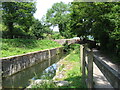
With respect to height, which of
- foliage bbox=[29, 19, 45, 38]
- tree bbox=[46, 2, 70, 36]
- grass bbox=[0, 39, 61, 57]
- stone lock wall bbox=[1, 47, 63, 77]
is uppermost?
tree bbox=[46, 2, 70, 36]

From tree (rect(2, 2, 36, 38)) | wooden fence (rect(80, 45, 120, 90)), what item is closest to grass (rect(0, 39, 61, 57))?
tree (rect(2, 2, 36, 38))

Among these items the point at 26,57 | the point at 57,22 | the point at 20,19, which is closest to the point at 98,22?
the point at 26,57

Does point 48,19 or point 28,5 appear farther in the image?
point 48,19

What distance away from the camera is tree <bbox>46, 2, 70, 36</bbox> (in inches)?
1406

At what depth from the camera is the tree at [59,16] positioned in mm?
35719

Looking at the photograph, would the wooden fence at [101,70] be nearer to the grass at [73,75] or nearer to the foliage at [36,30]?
the grass at [73,75]

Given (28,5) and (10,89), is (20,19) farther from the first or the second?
(10,89)

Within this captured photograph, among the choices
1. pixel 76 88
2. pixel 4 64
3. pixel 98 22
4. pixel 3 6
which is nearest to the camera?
pixel 76 88

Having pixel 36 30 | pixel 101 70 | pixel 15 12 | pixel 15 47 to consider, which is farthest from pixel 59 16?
pixel 101 70

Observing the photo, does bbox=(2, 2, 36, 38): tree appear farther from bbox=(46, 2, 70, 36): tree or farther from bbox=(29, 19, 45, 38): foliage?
bbox=(46, 2, 70, 36): tree

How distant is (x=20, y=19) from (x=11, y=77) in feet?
29.7

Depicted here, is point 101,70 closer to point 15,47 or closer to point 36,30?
point 15,47

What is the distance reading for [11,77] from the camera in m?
7.52

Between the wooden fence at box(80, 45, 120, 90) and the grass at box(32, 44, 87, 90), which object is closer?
the wooden fence at box(80, 45, 120, 90)
